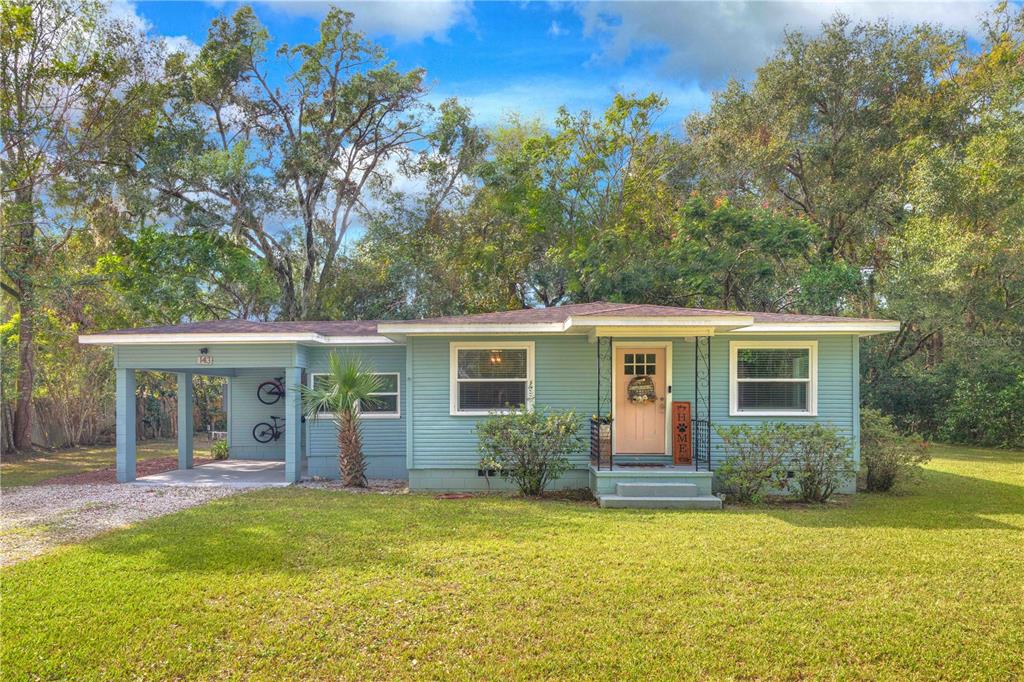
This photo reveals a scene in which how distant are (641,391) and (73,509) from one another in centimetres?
864

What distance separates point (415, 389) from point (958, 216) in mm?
17185

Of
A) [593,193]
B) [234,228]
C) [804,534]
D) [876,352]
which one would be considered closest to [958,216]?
[876,352]

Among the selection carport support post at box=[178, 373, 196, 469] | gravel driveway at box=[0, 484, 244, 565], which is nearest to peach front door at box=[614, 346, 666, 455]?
gravel driveway at box=[0, 484, 244, 565]

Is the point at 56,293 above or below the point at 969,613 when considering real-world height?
above

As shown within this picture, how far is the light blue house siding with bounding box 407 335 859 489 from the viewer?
428 inches

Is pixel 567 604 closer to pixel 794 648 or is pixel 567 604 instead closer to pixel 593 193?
pixel 794 648

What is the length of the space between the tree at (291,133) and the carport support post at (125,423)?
11.1 m

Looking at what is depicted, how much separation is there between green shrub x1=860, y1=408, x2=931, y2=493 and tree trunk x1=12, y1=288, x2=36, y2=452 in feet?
61.5

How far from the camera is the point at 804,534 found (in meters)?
7.44

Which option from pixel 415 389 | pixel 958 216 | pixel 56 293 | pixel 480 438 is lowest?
pixel 480 438

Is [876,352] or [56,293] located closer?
[56,293]

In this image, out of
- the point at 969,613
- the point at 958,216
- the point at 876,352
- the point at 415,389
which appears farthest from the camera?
the point at 876,352

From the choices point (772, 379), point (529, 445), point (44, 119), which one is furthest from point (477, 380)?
point (44, 119)

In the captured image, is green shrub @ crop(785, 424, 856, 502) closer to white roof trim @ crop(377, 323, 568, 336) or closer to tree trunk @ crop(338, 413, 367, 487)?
white roof trim @ crop(377, 323, 568, 336)
